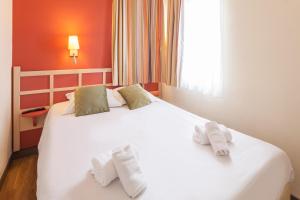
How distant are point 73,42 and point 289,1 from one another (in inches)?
90.7

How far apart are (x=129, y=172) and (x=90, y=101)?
146cm

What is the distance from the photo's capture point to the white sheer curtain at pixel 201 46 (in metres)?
2.42

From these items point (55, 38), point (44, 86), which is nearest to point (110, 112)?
point (44, 86)

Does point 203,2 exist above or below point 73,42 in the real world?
above

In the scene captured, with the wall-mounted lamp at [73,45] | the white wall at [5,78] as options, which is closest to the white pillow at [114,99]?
the wall-mounted lamp at [73,45]

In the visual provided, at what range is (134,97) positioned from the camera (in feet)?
8.75

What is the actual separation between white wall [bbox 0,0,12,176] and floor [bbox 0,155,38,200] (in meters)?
0.14

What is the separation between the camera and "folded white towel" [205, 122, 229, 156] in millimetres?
1463

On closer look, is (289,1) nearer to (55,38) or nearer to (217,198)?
(217,198)

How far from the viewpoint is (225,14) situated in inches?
90.8

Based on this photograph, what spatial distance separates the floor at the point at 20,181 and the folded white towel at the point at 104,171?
3.68ft

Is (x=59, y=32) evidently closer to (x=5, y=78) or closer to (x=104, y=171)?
(x=5, y=78)

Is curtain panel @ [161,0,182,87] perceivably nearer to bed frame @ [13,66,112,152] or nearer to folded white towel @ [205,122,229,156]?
bed frame @ [13,66,112,152]

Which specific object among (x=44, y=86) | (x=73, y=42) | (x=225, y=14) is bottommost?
(x=44, y=86)
